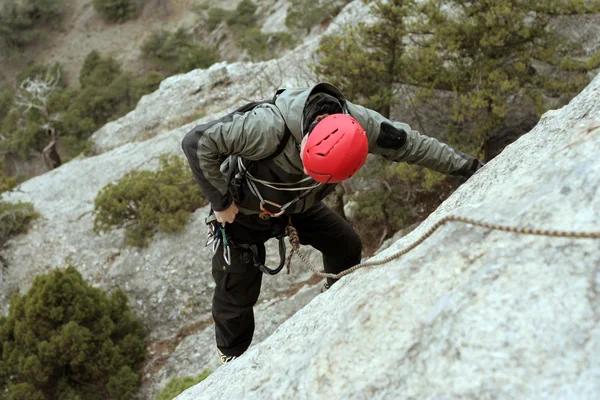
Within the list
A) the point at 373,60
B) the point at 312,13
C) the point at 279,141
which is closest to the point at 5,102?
the point at 312,13

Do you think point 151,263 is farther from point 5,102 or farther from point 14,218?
point 5,102

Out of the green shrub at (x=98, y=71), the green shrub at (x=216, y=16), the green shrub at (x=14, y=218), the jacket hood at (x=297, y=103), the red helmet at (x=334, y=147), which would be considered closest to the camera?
the red helmet at (x=334, y=147)

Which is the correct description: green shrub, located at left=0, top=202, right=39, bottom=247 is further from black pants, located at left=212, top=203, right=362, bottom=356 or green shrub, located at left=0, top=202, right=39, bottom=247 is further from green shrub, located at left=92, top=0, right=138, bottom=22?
green shrub, located at left=92, top=0, right=138, bottom=22

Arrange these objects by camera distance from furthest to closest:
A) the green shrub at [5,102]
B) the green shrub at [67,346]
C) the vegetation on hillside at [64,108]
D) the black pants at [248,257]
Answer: the green shrub at [5,102]
the vegetation on hillside at [64,108]
the green shrub at [67,346]
the black pants at [248,257]

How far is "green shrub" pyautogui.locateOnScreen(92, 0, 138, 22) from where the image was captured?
129 ft

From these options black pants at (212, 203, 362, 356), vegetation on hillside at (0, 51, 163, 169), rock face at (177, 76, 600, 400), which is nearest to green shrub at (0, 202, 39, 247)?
vegetation on hillside at (0, 51, 163, 169)

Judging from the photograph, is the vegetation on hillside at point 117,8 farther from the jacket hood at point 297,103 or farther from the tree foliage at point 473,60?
the jacket hood at point 297,103

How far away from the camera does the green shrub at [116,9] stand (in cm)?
3947

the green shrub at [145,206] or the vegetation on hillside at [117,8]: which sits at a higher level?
the vegetation on hillside at [117,8]

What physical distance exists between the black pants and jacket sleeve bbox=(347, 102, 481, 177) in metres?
1.15

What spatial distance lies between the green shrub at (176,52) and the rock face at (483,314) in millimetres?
29354

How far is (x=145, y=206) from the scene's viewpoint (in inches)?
411

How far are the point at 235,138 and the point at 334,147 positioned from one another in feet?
2.61

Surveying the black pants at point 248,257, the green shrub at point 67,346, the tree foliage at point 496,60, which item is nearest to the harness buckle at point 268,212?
the black pants at point 248,257
